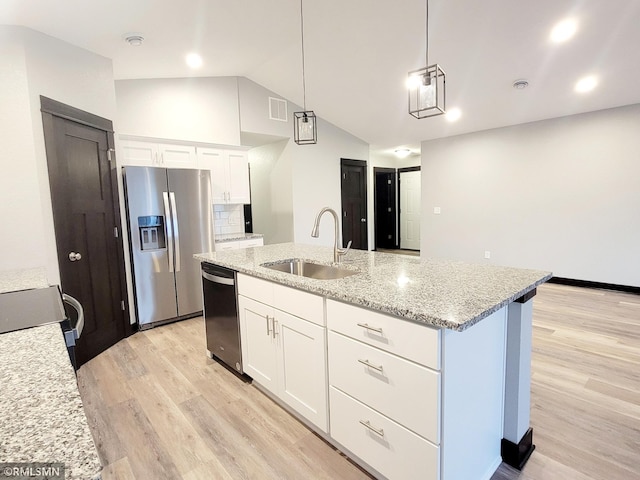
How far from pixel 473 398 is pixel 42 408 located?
1.45 m

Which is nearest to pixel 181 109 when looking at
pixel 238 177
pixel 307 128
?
pixel 238 177

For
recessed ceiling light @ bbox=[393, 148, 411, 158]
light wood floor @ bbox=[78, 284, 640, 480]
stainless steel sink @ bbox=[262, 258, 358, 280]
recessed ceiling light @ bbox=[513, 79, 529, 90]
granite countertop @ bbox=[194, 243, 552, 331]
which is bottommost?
light wood floor @ bbox=[78, 284, 640, 480]

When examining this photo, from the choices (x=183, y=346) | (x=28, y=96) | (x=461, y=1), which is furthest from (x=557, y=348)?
(x=28, y=96)

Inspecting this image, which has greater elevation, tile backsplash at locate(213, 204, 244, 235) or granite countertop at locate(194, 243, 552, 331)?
tile backsplash at locate(213, 204, 244, 235)

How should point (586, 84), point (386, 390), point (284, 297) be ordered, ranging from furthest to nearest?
point (586, 84) < point (284, 297) < point (386, 390)

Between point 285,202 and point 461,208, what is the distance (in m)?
3.09

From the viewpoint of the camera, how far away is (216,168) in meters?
4.37

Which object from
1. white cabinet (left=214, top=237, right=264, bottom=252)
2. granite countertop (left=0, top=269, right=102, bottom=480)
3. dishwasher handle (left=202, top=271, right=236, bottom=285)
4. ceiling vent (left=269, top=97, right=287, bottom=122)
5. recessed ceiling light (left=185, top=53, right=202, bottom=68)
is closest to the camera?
granite countertop (left=0, top=269, right=102, bottom=480)

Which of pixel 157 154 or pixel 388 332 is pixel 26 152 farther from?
pixel 388 332

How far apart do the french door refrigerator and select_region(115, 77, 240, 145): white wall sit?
871 mm

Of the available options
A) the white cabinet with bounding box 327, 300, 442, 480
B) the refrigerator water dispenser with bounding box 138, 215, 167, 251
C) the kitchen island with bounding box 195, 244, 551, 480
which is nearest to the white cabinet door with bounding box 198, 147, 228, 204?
the refrigerator water dispenser with bounding box 138, 215, 167, 251

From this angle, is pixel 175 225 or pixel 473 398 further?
pixel 175 225

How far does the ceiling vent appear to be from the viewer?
5188 mm

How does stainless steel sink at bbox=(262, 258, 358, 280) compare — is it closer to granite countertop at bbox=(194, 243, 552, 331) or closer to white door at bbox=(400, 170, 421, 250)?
granite countertop at bbox=(194, 243, 552, 331)
